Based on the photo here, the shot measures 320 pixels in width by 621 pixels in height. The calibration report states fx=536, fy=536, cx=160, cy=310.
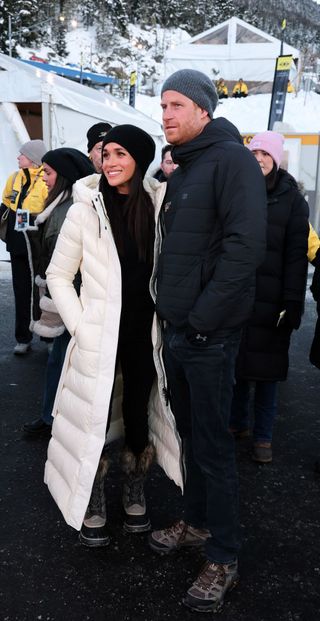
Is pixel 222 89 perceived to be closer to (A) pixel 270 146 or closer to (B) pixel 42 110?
(B) pixel 42 110

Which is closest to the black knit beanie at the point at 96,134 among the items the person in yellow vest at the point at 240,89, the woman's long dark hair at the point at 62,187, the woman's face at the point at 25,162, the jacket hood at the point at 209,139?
the woman's face at the point at 25,162

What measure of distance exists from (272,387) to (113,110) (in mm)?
8310

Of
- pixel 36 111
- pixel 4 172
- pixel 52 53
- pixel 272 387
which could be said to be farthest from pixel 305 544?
pixel 52 53

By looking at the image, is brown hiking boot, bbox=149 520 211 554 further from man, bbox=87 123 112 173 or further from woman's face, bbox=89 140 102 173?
man, bbox=87 123 112 173

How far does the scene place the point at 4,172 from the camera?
970 cm

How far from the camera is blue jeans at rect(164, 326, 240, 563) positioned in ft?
6.68

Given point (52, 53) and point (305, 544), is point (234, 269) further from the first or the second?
point (52, 53)

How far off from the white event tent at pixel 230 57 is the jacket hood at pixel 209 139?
1592 inches

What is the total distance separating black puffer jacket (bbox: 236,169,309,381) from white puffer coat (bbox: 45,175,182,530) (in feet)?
3.26

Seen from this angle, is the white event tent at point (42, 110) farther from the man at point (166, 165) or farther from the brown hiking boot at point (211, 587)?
the brown hiking boot at point (211, 587)

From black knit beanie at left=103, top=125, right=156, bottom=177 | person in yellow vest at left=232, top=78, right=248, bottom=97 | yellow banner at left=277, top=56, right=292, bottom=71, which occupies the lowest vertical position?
person in yellow vest at left=232, top=78, right=248, bottom=97

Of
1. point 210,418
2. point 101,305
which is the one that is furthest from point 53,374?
point 210,418

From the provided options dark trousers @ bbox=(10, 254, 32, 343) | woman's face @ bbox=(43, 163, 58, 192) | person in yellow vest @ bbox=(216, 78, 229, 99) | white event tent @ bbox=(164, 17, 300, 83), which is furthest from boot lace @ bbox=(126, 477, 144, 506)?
white event tent @ bbox=(164, 17, 300, 83)

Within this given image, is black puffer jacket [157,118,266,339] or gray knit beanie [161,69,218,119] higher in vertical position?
gray knit beanie [161,69,218,119]
